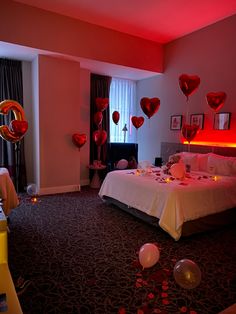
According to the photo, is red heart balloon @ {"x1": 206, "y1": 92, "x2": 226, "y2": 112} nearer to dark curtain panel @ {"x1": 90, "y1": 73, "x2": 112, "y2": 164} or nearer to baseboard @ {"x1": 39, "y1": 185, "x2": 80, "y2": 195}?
dark curtain panel @ {"x1": 90, "y1": 73, "x2": 112, "y2": 164}

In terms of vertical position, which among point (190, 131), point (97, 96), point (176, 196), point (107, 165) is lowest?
point (107, 165)

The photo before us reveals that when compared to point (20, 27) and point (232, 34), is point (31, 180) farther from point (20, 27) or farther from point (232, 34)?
point (232, 34)

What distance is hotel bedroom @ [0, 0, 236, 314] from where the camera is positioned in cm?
189

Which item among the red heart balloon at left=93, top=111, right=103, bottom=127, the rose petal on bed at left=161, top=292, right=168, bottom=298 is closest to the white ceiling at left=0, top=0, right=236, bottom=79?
the red heart balloon at left=93, top=111, right=103, bottom=127

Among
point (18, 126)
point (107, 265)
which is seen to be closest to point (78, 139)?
point (18, 126)

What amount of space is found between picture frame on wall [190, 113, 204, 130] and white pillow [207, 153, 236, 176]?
2.93ft

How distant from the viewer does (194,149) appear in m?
4.75

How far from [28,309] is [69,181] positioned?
343 centimetres

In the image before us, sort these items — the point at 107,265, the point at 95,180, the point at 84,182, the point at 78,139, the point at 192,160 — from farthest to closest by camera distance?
the point at 84,182 → the point at 95,180 → the point at 78,139 → the point at 192,160 → the point at 107,265

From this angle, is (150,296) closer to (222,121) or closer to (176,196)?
(176,196)

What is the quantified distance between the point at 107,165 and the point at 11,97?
2.63 metres

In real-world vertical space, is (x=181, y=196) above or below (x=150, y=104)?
below

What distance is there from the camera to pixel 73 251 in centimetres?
254

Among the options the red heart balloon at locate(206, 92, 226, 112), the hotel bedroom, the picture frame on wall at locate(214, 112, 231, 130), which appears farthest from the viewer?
the picture frame on wall at locate(214, 112, 231, 130)
